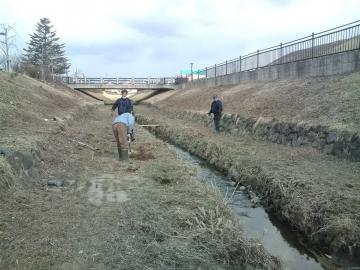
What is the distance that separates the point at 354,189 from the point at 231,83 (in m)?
27.7

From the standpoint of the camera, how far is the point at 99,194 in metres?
7.97

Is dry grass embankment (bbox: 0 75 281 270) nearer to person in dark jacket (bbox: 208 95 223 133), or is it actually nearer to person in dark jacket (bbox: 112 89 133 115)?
person in dark jacket (bbox: 112 89 133 115)

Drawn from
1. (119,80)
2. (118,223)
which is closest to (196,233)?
(118,223)

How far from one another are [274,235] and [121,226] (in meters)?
3.16

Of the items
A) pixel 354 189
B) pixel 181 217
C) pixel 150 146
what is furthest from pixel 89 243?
pixel 150 146

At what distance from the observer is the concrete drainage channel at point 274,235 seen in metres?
6.63

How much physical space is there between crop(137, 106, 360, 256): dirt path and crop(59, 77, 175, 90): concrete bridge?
5337 centimetres

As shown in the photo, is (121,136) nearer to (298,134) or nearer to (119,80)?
(298,134)

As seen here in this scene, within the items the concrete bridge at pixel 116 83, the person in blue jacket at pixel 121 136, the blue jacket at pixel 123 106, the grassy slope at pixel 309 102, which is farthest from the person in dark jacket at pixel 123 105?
the concrete bridge at pixel 116 83

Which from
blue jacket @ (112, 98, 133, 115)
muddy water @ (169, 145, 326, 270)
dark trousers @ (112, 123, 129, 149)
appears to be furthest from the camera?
blue jacket @ (112, 98, 133, 115)

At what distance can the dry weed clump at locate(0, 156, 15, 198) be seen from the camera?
6857mm

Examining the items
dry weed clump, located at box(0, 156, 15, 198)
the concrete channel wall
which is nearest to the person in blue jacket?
dry weed clump, located at box(0, 156, 15, 198)

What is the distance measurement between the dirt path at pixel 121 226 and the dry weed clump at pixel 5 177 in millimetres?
175

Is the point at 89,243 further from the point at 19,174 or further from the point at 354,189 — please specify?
the point at 354,189
